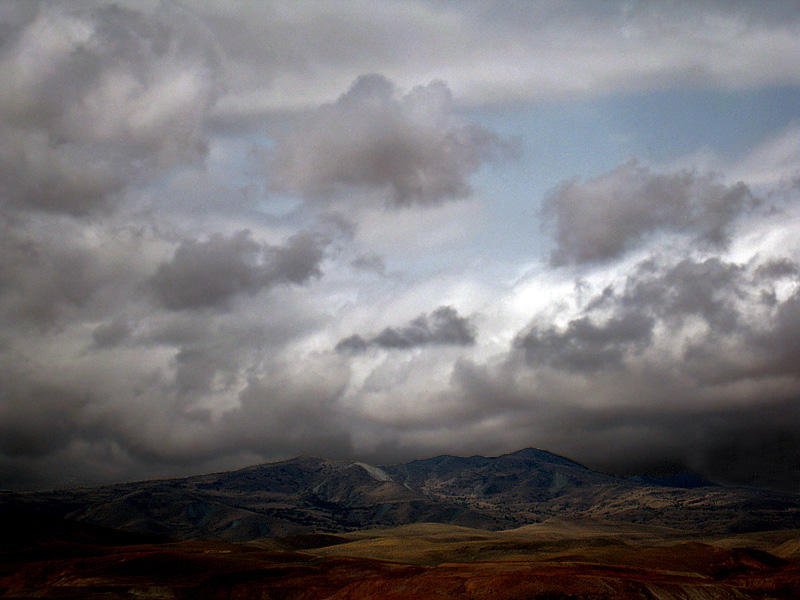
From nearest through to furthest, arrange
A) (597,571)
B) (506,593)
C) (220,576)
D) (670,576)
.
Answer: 1. (506,593)
2. (597,571)
3. (670,576)
4. (220,576)

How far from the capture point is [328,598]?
167 m

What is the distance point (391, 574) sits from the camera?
6983 inches

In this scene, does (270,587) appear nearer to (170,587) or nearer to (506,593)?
(170,587)

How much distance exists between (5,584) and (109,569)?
25486 millimetres

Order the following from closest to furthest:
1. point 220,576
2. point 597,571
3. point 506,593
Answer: point 506,593 < point 597,571 < point 220,576

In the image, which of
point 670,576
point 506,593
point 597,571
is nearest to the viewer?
point 506,593

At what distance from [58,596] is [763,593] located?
162974 millimetres

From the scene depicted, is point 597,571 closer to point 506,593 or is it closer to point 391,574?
point 506,593

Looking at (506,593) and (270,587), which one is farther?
(270,587)

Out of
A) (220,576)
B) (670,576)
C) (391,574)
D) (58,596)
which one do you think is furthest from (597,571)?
(58,596)

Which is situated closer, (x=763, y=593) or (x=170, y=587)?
(x=763, y=593)

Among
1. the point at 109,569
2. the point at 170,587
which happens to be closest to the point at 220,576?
the point at 170,587

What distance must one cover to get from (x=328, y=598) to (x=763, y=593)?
3909 inches

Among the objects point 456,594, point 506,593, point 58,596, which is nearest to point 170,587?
point 58,596
